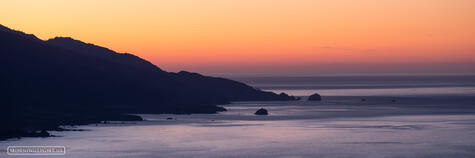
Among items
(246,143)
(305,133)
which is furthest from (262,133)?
(246,143)

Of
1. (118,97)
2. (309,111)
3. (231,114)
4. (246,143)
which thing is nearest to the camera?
(246,143)

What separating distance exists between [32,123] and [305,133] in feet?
108

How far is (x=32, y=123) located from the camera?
367ft

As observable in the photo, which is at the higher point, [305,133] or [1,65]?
[1,65]

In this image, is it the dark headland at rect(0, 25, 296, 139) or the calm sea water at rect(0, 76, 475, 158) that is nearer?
the calm sea water at rect(0, 76, 475, 158)

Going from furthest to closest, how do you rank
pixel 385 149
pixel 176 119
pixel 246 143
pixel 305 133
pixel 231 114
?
pixel 231 114 → pixel 176 119 → pixel 305 133 → pixel 246 143 → pixel 385 149

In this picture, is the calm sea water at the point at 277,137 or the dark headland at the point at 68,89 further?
the dark headland at the point at 68,89

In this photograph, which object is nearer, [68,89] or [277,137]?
[277,137]

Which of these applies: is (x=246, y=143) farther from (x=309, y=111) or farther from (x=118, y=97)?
(x=118, y=97)

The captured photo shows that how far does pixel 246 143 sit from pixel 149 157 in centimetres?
1659

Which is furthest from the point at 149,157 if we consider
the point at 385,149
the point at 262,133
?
the point at 262,133

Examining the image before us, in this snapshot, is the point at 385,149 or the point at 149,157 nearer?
the point at 149,157

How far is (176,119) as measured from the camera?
140m

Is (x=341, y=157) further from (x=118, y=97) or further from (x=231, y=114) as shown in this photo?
(x=118, y=97)
